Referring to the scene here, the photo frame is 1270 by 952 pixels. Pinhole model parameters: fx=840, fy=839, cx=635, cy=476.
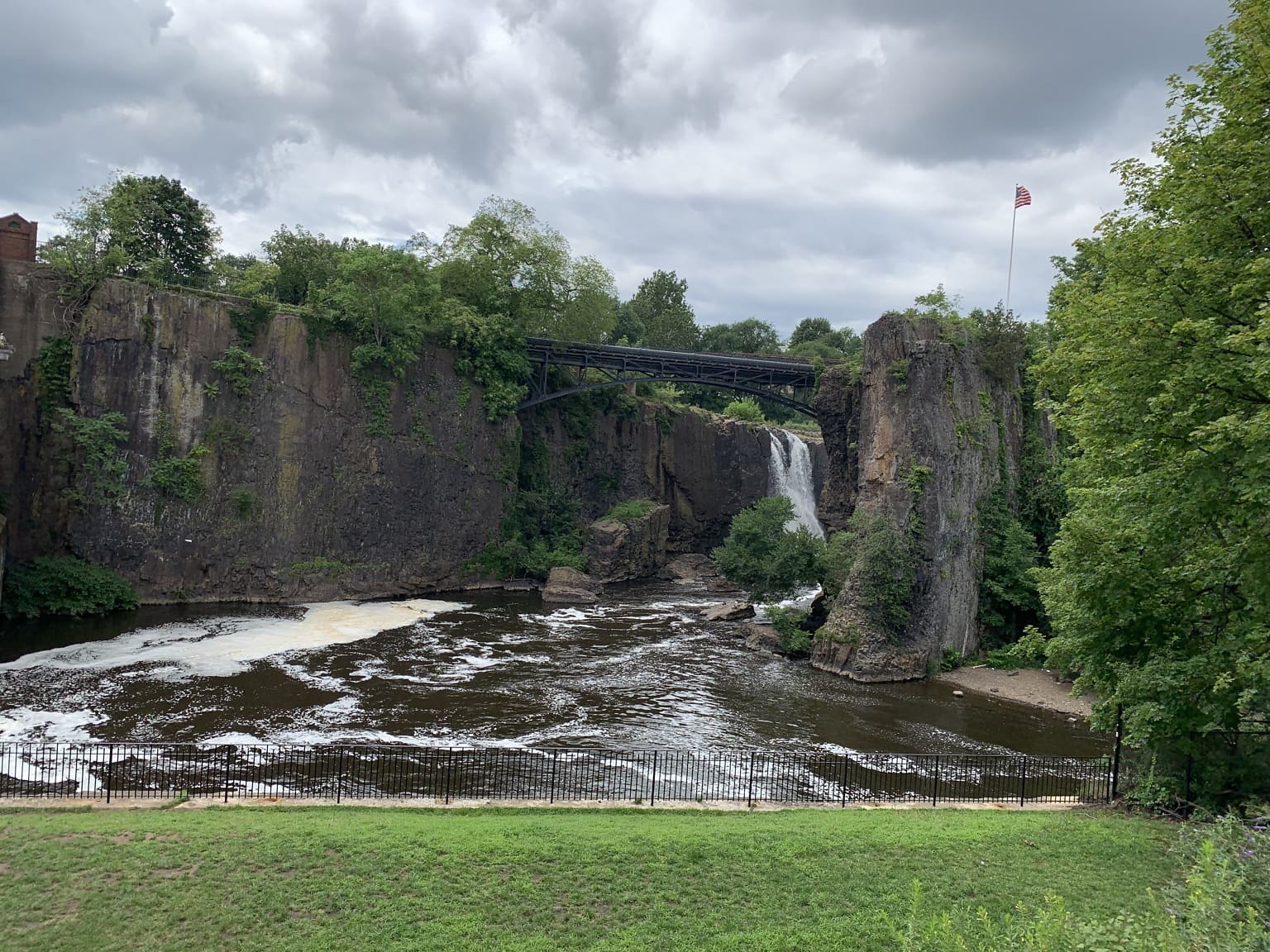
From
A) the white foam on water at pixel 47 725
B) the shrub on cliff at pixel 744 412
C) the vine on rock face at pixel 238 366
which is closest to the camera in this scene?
the white foam on water at pixel 47 725

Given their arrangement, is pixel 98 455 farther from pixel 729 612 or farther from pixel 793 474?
pixel 793 474

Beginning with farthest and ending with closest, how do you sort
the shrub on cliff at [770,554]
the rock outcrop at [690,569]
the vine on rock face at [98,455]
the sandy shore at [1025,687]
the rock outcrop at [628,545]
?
1. the rock outcrop at [690,569]
2. the rock outcrop at [628,545]
3. the shrub on cliff at [770,554]
4. the vine on rock face at [98,455]
5. the sandy shore at [1025,687]

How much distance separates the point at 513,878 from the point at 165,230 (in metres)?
44.7

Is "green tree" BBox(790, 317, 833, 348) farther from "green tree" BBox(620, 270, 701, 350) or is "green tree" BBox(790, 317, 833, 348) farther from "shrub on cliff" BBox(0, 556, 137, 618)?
"shrub on cliff" BBox(0, 556, 137, 618)

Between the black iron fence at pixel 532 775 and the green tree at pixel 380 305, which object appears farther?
the green tree at pixel 380 305

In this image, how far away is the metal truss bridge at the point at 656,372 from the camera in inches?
2021

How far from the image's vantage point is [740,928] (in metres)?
10.5

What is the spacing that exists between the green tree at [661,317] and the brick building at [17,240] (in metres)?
53.4

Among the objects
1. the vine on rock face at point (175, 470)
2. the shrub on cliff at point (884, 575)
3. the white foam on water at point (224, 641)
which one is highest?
the vine on rock face at point (175, 470)

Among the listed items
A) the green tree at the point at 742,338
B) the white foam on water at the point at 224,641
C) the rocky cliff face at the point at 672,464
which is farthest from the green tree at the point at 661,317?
the white foam on water at the point at 224,641

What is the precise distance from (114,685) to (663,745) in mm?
16152

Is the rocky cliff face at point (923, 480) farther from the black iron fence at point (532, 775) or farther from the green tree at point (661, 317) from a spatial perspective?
the green tree at point (661, 317)

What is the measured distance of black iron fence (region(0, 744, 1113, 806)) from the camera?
16.8 meters

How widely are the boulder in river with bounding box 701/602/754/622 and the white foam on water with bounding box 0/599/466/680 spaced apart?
12996 mm
